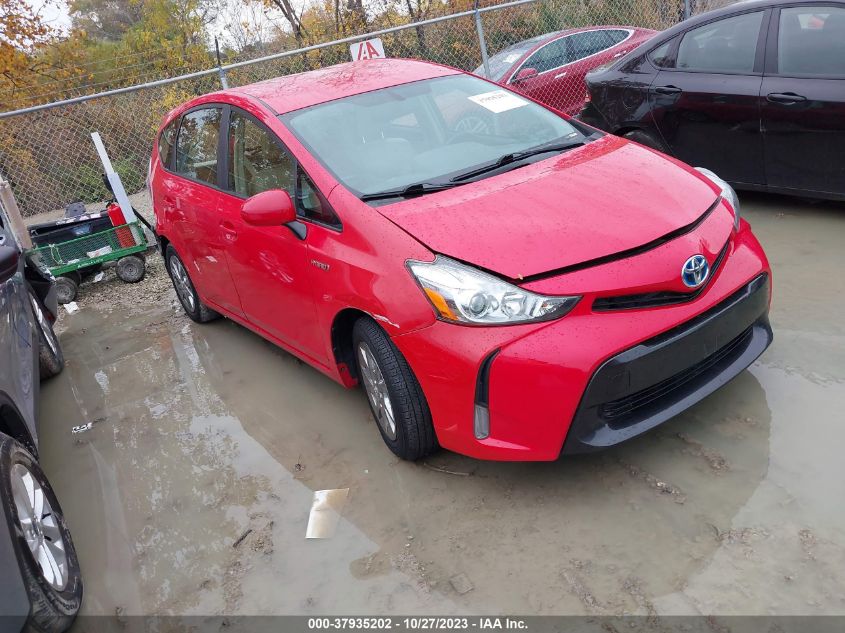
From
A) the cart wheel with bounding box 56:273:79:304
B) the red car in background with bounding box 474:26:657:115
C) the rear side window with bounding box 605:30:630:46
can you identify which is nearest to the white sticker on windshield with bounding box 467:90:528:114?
the cart wheel with bounding box 56:273:79:304

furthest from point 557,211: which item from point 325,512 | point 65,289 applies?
point 65,289

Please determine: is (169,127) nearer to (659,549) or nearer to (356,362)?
(356,362)

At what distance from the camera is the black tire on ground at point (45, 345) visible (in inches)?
206

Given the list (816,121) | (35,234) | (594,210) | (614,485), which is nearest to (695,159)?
(816,121)

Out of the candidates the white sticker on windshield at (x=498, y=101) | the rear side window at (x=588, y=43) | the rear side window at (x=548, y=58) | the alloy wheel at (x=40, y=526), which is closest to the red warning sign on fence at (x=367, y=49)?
the rear side window at (x=548, y=58)

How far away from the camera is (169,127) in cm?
548

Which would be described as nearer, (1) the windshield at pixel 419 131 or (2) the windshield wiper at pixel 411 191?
(2) the windshield wiper at pixel 411 191

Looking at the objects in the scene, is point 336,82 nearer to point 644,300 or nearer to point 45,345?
point 644,300

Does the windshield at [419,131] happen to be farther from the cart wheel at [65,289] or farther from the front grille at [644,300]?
the cart wheel at [65,289]

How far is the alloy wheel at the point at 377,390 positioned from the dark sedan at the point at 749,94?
→ 3.55 m

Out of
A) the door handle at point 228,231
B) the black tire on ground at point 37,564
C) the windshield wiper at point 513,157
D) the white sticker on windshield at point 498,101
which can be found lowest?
the black tire on ground at point 37,564

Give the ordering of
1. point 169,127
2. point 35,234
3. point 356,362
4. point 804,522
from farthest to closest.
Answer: point 35,234
point 169,127
point 356,362
point 804,522

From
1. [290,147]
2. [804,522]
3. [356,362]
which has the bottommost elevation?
[804,522]

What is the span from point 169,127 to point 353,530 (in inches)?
143
